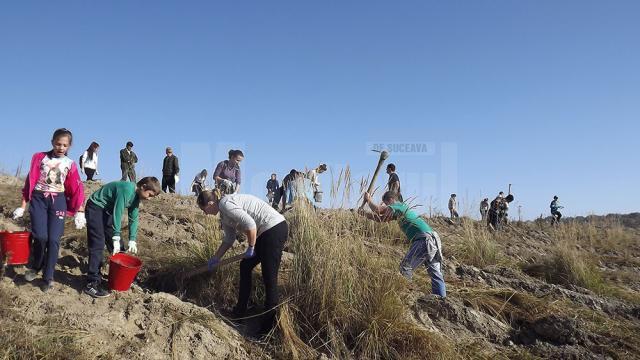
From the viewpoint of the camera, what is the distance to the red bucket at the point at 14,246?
3.93 metres

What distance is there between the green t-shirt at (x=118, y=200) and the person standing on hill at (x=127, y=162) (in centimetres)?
695

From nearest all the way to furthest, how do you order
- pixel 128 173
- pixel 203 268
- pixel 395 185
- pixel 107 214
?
pixel 203 268
pixel 107 214
pixel 395 185
pixel 128 173

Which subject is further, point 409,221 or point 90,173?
point 90,173

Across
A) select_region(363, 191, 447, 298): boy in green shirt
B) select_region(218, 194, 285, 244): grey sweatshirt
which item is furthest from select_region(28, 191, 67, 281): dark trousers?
select_region(363, 191, 447, 298): boy in green shirt

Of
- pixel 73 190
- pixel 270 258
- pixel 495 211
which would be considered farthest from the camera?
pixel 495 211

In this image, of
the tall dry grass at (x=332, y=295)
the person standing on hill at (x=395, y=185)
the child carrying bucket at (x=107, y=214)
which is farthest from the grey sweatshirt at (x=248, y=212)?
the person standing on hill at (x=395, y=185)

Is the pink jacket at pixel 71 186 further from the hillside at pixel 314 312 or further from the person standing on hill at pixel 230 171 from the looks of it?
the person standing on hill at pixel 230 171

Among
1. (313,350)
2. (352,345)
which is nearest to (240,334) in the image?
(313,350)

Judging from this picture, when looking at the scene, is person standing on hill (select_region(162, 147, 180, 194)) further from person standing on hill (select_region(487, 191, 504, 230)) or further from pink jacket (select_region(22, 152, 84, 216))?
person standing on hill (select_region(487, 191, 504, 230))

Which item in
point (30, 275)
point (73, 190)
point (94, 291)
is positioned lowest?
point (94, 291)

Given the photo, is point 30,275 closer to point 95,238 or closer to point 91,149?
point 95,238

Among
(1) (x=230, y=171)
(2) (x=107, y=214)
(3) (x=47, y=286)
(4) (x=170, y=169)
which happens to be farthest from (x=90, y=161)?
(3) (x=47, y=286)

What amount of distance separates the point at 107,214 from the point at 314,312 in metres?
2.30

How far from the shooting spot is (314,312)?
4230 mm
